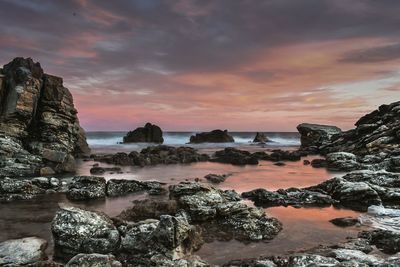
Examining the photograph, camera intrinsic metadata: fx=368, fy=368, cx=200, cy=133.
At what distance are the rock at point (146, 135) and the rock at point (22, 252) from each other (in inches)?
3464

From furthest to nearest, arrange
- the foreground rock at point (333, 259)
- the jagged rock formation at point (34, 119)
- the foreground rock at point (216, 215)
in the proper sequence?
the jagged rock formation at point (34, 119) → the foreground rock at point (216, 215) → the foreground rock at point (333, 259)

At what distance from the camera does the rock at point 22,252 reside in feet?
34.4

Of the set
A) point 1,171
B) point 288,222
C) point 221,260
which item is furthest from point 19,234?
point 1,171

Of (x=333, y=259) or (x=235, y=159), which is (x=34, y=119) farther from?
(x=333, y=259)

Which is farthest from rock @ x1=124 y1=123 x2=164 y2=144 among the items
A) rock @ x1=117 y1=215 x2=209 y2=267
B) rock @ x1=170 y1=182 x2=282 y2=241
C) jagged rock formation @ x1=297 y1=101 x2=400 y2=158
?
rock @ x1=117 y1=215 x2=209 y2=267

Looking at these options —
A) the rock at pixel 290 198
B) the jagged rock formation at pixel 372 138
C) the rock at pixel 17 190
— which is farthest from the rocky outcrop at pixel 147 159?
the rock at pixel 290 198

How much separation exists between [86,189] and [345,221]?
14.1 meters

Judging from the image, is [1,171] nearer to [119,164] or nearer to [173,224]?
[119,164]

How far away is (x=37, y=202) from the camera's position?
19625 millimetres

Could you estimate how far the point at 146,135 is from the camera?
10112 cm

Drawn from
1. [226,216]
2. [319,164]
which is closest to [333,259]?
[226,216]

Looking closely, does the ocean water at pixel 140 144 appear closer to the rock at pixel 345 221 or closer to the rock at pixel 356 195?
the rock at pixel 356 195

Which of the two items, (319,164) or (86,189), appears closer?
(86,189)

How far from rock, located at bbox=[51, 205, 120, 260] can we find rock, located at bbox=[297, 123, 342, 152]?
55.2 m
